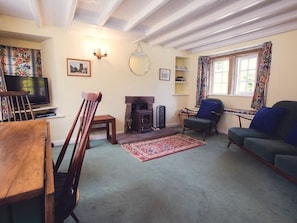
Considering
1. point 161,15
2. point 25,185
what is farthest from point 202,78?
point 25,185

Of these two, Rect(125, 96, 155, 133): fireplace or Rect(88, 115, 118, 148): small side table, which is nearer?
Rect(88, 115, 118, 148): small side table

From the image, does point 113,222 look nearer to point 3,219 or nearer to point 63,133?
point 3,219

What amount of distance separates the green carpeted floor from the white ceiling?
2.24 meters

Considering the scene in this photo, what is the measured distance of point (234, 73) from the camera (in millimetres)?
4227

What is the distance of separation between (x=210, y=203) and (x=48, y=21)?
11.8 ft

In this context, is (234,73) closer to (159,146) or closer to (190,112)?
(190,112)

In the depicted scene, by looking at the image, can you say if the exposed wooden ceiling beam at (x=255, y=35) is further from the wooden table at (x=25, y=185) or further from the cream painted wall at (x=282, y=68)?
the wooden table at (x=25, y=185)

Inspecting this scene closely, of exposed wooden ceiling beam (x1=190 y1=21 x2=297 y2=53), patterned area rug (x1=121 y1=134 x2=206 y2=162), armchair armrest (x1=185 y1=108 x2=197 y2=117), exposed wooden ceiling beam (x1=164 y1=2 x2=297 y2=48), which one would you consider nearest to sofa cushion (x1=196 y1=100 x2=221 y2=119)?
armchair armrest (x1=185 y1=108 x2=197 y2=117)

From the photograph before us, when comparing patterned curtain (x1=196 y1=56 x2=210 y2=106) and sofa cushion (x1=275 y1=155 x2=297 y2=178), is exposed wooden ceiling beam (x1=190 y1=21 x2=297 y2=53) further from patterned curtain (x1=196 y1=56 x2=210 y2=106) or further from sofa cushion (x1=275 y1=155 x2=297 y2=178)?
sofa cushion (x1=275 y1=155 x2=297 y2=178)

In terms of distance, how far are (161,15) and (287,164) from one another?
8.85ft

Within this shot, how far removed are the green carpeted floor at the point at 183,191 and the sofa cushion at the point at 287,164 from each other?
0.89 feet

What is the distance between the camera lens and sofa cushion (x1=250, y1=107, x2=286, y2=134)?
2924mm

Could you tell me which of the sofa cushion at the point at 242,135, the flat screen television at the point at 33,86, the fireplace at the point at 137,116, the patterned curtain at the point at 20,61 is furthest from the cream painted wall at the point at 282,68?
the patterned curtain at the point at 20,61

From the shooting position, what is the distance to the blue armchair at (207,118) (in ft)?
12.8
